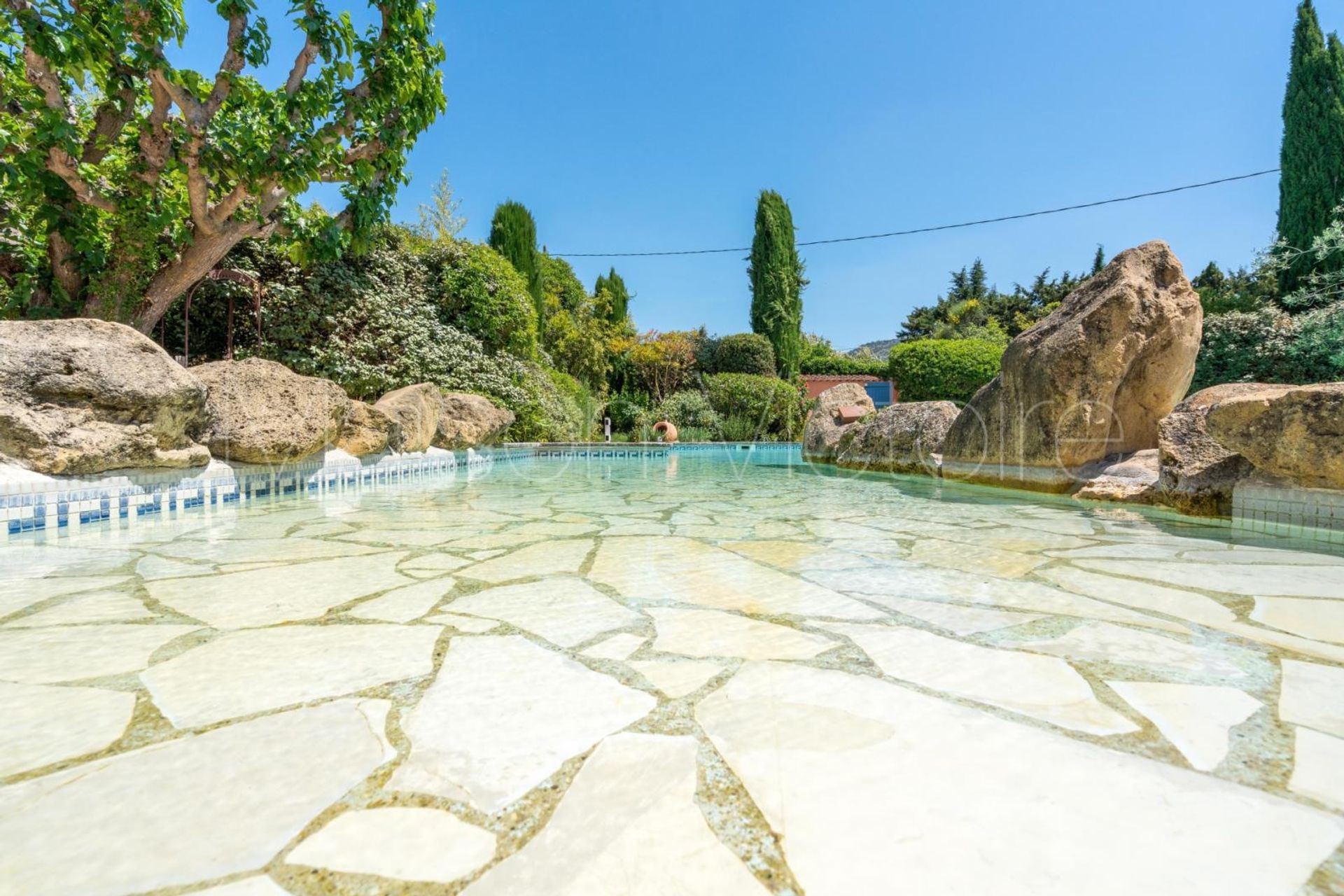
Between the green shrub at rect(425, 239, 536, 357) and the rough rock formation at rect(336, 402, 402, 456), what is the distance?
17.1 feet

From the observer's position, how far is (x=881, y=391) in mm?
20625

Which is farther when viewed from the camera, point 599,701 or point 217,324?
point 217,324

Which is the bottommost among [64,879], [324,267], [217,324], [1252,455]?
[64,879]

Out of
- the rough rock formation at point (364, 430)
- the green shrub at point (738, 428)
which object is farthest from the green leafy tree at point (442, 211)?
the rough rock formation at point (364, 430)

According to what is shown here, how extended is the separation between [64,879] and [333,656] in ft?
2.76

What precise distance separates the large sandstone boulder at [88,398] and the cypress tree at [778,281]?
60.9 ft

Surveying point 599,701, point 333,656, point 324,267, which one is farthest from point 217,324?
point 599,701

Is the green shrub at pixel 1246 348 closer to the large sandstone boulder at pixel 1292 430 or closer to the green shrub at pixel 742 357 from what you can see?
the large sandstone boulder at pixel 1292 430

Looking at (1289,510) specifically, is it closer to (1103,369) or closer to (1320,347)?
(1103,369)

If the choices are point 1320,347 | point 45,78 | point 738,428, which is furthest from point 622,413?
point 1320,347

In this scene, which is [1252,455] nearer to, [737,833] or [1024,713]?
[1024,713]

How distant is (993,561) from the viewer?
9.40 feet

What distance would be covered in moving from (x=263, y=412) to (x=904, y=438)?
7667 mm

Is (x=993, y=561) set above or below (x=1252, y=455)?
below
